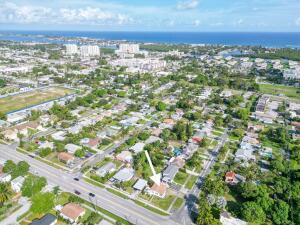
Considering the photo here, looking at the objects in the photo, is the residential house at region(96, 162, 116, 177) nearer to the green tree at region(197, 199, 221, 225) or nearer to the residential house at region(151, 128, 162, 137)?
the residential house at region(151, 128, 162, 137)

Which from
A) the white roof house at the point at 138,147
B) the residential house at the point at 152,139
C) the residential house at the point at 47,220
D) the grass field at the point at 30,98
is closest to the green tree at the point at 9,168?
the residential house at the point at 47,220

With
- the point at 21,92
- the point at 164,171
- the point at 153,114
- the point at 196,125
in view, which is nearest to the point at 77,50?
the point at 21,92

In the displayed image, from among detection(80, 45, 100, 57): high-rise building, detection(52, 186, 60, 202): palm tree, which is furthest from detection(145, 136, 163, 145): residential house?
detection(80, 45, 100, 57): high-rise building

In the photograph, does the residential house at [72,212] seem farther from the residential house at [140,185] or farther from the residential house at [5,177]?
the residential house at [5,177]

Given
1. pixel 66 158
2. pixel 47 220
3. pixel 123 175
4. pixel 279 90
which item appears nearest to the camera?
pixel 47 220

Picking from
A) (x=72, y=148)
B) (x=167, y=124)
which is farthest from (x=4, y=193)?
(x=167, y=124)

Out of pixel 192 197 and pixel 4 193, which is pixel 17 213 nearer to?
pixel 4 193
